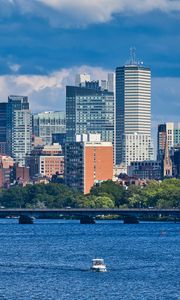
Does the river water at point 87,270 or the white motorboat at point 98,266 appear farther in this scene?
the white motorboat at point 98,266

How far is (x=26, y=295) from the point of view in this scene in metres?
117

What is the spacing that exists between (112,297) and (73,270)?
21825mm

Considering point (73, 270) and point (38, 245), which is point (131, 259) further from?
point (38, 245)

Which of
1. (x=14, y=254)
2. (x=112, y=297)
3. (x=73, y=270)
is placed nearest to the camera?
(x=112, y=297)

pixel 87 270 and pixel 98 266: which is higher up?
pixel 98 266

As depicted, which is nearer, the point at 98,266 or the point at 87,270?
the point at 98,266

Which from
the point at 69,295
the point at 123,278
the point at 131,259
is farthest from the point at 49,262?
the point at 69,295

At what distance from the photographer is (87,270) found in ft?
454

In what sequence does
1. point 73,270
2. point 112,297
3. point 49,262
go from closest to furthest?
1. point 112,297
2. point 73,270
3. point 49,262

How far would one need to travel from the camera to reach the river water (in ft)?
392

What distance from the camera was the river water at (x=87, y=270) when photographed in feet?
392

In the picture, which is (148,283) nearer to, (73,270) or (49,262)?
(73,270)

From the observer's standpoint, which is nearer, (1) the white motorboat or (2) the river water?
(2) the river water

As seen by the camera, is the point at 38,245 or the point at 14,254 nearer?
the point at 14,254
